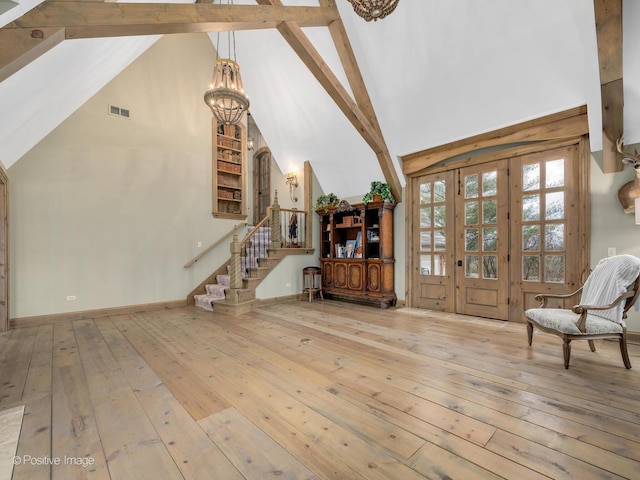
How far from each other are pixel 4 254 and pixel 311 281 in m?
4.80

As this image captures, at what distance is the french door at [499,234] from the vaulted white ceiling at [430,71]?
619mm

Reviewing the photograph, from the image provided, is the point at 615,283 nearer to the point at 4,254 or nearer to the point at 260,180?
the point at 4,254

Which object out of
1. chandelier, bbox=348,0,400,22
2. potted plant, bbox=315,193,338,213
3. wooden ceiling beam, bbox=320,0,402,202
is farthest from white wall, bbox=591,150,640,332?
potted plant, bbox=315,193,338,213

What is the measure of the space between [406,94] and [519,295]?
3.47 meters

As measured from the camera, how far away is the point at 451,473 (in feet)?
4.70

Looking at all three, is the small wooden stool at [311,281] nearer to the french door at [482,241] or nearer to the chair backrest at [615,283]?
the french door at [482,241]

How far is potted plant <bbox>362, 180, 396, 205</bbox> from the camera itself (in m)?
5.61

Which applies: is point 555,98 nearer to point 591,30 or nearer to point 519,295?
point 591,30

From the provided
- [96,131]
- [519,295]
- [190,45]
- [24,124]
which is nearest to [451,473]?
[519,295]

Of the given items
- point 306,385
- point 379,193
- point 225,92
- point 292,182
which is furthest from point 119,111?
point 306,385

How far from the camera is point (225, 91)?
3834mm

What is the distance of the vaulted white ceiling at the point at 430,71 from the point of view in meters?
2.99

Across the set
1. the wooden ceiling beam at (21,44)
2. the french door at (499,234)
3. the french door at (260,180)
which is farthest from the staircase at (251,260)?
the wooden ceiling beam at (21,44)

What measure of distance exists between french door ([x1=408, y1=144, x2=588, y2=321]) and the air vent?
5.46m
